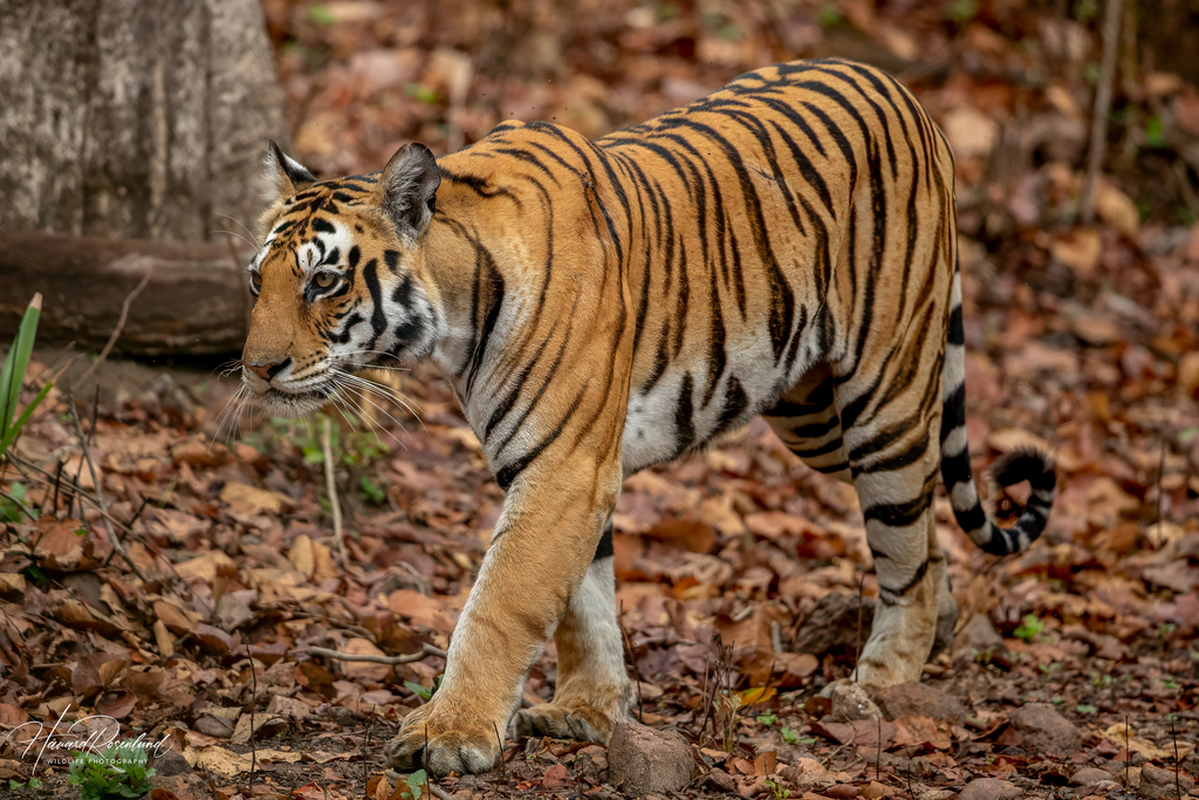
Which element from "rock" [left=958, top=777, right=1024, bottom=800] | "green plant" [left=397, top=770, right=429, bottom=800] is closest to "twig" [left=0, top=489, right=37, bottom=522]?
"green plant" [left=397, top=770, right=429, bottom=800]

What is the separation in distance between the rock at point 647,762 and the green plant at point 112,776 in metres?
1.11

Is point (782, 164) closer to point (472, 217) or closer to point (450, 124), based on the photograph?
point (472, 217)

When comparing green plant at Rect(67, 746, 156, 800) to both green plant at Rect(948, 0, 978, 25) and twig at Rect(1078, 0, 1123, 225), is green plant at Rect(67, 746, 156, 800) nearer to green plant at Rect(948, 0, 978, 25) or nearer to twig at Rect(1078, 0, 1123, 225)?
twig at Rect(1078, 0, 1123, 225)

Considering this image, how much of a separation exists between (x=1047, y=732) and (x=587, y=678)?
1391 millimetres

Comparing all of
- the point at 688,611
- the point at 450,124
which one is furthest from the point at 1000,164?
the point at 688,611

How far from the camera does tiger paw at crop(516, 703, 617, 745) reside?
3.49 meters

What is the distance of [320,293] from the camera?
125 inches

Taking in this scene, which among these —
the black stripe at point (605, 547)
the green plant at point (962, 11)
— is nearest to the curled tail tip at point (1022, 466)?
the black stripe at point (605, 547)

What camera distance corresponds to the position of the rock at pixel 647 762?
9.87ft

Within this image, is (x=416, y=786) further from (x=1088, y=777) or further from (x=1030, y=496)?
(x=1030, y=496)

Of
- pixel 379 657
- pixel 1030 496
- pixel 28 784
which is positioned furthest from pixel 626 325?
pixel 1030 496

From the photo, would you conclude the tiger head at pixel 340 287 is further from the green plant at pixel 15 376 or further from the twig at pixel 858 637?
the twig at pixel 858 637

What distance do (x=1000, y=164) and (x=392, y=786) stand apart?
25.7ft

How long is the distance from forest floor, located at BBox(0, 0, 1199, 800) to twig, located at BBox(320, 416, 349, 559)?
20 mm
